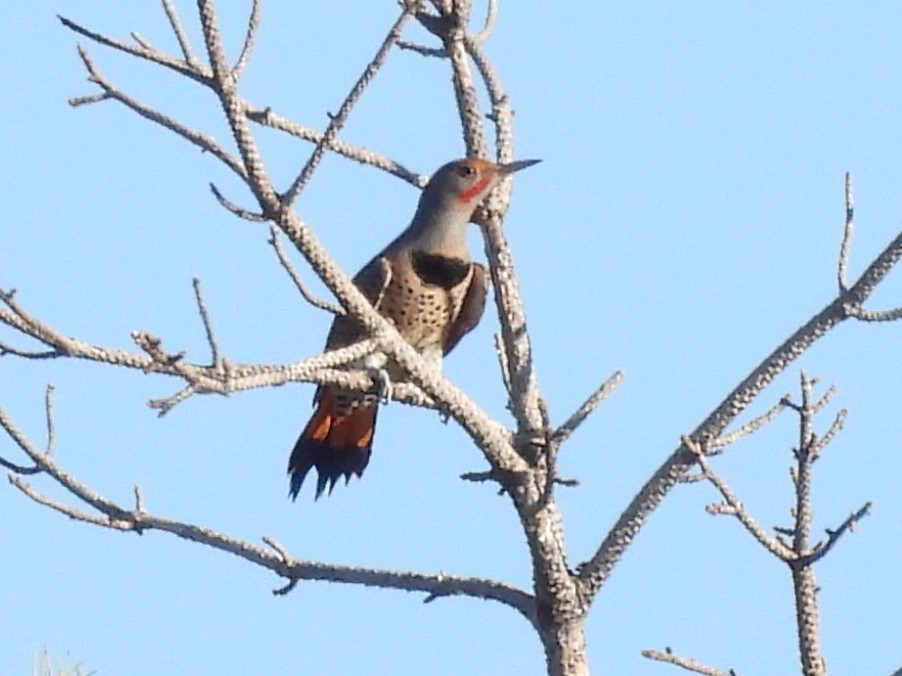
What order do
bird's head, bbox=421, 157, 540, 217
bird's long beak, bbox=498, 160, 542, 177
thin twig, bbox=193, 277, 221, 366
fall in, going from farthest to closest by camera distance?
bird's head, bbox=421, 157, 540, 217 → bird's long beak, bbox=498, 160, 542, 177 → thin twig, bbox=193, 277, 221, 366

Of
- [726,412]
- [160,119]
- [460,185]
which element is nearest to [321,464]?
[460,185]

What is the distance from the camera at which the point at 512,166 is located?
4566mm

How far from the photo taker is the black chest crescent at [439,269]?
18.3ft

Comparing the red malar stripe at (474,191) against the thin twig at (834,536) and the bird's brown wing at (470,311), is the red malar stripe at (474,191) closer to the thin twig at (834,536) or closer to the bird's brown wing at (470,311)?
the bird's brown wing at (470,311)

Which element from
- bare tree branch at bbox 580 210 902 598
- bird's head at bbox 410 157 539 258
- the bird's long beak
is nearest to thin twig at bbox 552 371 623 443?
bare tree branch at bbox 580 210 902 598

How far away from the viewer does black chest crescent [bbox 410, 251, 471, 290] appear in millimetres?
5590

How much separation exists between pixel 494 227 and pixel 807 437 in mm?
1166

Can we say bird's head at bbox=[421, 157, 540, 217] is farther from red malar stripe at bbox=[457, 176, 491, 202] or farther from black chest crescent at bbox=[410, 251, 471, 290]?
black chest crescent at bbox=[410, 251, 471, 290]

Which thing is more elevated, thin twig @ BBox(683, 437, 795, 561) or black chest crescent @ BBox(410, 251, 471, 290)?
black chest crescent @ BBox(410, 251, 471, 290)

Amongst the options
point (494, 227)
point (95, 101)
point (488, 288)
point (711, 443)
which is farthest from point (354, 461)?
point (95, 101)

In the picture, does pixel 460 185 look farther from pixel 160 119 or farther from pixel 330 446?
pixel 160 119

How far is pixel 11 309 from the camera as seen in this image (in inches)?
104

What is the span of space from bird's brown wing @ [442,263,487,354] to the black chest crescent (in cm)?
5

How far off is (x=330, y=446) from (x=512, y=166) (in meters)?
1.39
